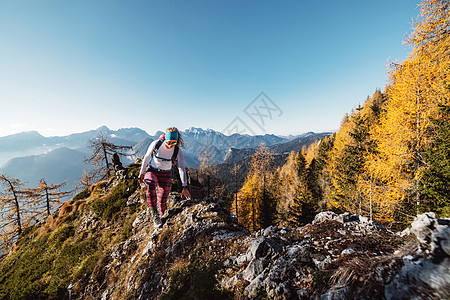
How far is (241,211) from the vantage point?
90.8 feet

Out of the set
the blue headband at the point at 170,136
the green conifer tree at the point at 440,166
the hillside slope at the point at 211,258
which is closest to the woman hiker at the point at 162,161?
the blue headband at the point at 170,136

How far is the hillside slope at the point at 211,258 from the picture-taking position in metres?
2.02

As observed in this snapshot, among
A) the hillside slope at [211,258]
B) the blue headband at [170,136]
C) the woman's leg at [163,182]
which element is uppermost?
the blue headband at [170,136]

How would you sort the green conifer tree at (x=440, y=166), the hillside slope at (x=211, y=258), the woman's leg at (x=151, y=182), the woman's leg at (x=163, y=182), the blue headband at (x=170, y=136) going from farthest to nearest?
the green conifer tree at (x=440, y=166) < the woman's leg at (x=163, y=182) < the woman's leg at (x=151, y=182) < the blue headband at (x=170, y=136) < the hillside slope at (x=211, y=258)

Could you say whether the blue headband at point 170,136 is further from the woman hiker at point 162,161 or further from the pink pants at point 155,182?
the pink pants at point 155,182

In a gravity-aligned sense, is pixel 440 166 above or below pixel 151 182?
above

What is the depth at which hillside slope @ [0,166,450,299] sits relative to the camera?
202 cm

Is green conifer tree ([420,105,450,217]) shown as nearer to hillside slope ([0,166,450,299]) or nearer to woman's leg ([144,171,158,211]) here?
hillside slope ([0,166,450,299])

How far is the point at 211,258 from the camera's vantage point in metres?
4.07

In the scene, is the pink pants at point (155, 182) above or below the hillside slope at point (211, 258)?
above

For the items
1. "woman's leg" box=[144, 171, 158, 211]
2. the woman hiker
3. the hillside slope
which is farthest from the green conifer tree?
"woman's leg" box=[144, 171, 158, 211]

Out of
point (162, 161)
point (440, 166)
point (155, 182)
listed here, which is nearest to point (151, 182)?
point (155, 182)

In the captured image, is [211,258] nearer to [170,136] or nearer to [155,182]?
[155,182]

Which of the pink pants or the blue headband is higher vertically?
the blue headband
